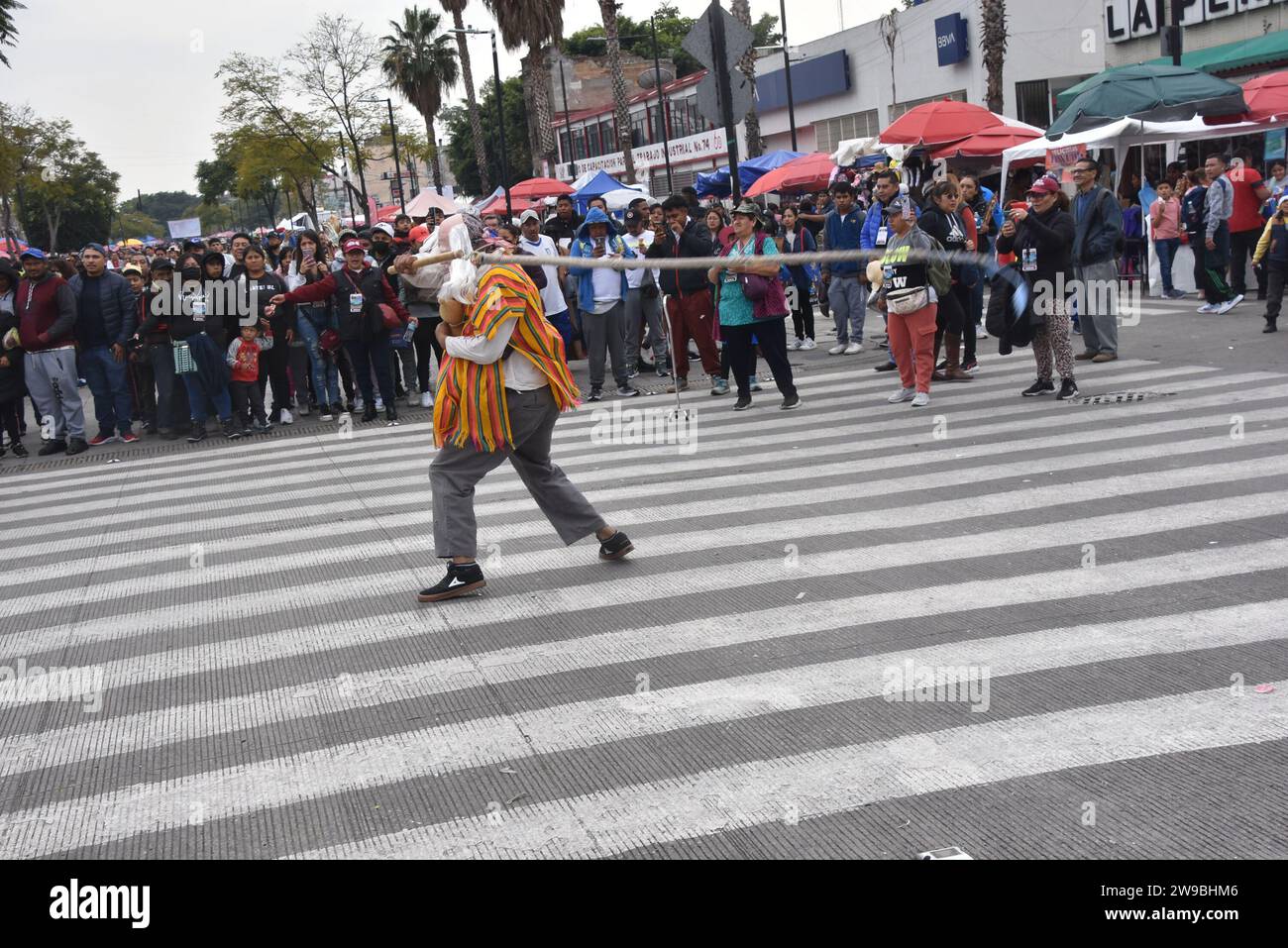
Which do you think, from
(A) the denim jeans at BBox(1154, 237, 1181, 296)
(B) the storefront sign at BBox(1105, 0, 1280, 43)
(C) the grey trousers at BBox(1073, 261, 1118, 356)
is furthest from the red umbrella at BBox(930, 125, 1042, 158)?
(C) the grey trousers at BBox(1073, 261, 1118, 356)

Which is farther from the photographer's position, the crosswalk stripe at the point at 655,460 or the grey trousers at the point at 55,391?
the grey trousers at the point at 55,391

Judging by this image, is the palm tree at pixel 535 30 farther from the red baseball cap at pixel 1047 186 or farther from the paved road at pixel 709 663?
the paved road at pixel 709 663

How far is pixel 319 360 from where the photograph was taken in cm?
1417

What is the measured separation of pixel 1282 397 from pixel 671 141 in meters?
52.1

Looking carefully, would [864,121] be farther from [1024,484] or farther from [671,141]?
[1024,484]

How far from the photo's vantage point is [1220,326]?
48.2ft

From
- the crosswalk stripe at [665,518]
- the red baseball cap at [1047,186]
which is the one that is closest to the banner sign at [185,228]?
the red baseball cap at [1047,186]

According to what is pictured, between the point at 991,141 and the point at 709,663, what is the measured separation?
18005mm

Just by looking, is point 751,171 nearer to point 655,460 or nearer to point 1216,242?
point 1216,242

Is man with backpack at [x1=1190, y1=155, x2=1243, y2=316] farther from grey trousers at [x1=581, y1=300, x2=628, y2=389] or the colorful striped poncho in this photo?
the colorful striped poncho

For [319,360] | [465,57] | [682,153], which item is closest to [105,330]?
[319,360]

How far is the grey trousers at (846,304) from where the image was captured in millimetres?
15721

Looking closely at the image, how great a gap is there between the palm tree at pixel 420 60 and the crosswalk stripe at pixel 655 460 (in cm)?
5439

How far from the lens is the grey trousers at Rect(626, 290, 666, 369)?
14.5 meters
